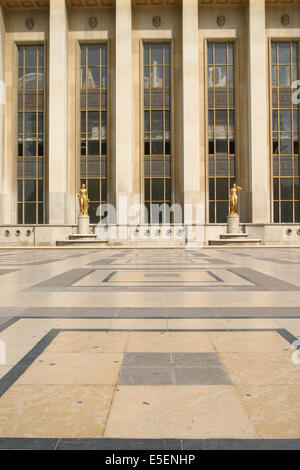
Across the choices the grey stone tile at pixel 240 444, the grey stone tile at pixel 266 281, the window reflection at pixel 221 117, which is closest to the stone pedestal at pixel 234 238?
the window reflection at pixel 221 117

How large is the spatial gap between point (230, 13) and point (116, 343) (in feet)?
125

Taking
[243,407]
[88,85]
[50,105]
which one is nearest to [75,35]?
[88,85]

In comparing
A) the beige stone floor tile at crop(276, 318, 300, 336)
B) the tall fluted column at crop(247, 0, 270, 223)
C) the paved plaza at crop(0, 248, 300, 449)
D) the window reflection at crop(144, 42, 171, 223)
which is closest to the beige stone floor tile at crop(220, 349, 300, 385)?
the paved plaza at crop(0, 248, 300, 449)

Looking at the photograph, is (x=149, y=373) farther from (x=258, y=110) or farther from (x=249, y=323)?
(x=258, y=110)

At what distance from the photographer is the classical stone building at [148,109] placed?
34156 mm

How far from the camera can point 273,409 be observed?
233 cm

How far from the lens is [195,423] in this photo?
7.09ft

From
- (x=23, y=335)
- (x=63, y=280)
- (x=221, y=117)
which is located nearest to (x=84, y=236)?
(x=221, y=117)

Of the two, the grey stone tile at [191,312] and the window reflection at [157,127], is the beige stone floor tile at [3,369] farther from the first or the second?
the window reflection at [157,127]

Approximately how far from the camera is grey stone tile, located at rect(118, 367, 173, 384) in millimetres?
2746

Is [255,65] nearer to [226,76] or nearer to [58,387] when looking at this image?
[226,76]

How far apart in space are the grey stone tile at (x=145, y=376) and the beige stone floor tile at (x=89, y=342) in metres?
0.54

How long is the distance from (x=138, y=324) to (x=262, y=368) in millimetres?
1796

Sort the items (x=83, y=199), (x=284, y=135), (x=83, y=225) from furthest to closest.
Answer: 1. (x=284, y=135)
2. (x=83, y=199)
3. (x=83, y=225)
